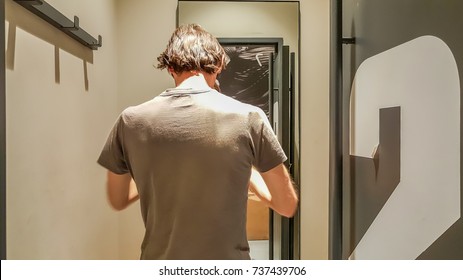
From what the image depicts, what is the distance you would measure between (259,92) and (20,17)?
1.38 feet

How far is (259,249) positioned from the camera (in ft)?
2.43

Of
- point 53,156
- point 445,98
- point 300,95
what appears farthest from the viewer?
point 300,95

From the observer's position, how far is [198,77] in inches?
27.5

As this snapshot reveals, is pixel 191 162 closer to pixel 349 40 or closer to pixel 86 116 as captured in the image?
pixel 86 116

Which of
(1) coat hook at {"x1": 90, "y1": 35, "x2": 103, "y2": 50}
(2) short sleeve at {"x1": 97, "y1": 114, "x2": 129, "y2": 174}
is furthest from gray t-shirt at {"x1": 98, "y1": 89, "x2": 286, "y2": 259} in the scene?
(1) coat hook at {"x1": 90, "y1": 35, "x2": 103, "y2": 50}

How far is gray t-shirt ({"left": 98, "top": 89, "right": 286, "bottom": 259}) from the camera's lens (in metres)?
0.67

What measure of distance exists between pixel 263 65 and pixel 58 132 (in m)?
0.40

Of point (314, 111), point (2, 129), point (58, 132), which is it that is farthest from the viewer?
point (314, 111)

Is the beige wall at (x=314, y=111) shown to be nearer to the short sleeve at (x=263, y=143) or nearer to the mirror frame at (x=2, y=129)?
the short sleeve at (x=263, y=143)

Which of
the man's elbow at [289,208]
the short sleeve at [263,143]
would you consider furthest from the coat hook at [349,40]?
the man's elbow at [289,208]

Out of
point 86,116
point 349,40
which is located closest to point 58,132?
point 86,116

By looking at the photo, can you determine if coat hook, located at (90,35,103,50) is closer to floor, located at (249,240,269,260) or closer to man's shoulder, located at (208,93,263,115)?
man's shoulder, located at (208,93,263,115)
